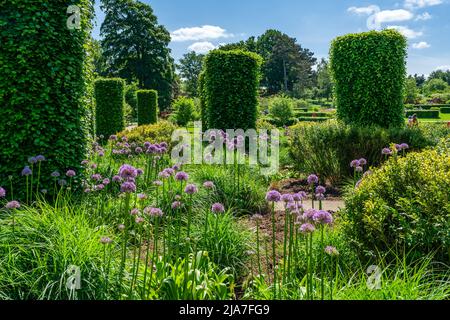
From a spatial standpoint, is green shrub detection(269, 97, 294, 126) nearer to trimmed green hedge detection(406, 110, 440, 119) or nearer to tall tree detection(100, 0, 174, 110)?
trimmed green hedge detection(406, 110, 440, 119)

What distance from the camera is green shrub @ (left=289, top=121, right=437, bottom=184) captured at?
25.7 feet

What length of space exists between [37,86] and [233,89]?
7034 millimetres

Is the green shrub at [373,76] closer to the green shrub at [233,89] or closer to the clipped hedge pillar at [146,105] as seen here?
the green shrub at [233,89]

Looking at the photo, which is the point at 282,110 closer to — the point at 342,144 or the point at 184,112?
the point at 184,112

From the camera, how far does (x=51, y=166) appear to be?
5.42 m

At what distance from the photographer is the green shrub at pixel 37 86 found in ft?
17.0

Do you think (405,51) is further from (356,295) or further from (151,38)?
(151,38)

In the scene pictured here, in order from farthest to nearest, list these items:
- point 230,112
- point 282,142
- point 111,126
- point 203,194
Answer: point 111,126 → point 282,142 → point 230,112 → point 203,194

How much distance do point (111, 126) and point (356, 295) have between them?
1657 cm

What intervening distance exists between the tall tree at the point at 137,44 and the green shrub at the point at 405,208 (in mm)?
41986

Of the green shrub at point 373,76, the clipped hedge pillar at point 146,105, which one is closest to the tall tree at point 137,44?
the clipped hedge pillar at point 146,105

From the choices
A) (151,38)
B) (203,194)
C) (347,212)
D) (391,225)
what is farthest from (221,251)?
(151,38)

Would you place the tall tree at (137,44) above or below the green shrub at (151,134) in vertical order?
above

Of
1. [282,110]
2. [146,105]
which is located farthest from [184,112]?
[282,110]
